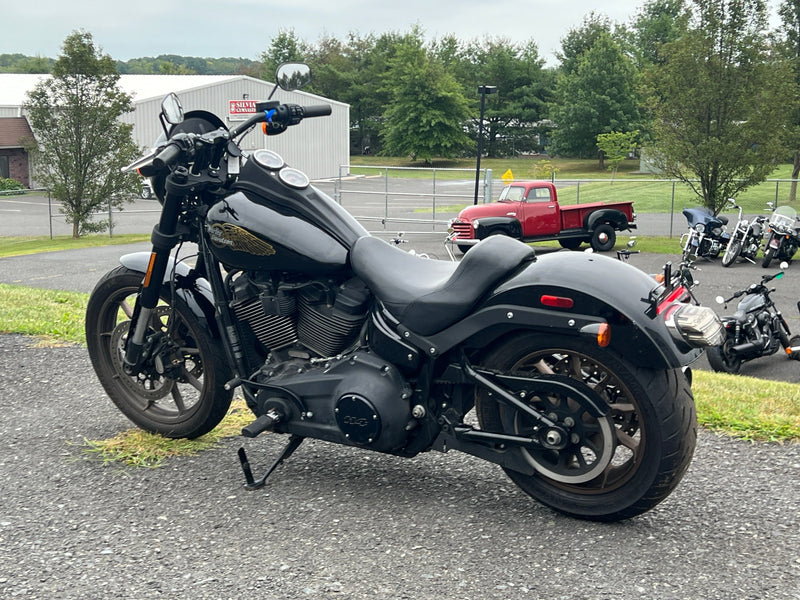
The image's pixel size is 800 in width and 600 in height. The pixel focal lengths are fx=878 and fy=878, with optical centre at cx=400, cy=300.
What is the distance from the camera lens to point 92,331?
495 cm

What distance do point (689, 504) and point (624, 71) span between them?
197 feet

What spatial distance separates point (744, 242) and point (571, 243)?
468 centimetres

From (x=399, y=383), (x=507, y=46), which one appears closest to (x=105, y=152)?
(x=399, y=383)

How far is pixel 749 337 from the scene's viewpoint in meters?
10.2

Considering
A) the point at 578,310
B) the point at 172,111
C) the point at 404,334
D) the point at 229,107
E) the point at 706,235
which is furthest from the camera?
the point at 229,107

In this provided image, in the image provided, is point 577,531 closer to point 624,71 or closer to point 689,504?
point 689,504

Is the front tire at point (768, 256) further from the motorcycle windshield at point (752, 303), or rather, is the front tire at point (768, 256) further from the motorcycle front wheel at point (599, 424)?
the motorcycle front wheel at point (599, 424)

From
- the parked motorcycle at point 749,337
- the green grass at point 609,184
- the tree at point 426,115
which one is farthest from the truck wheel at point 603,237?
the tree at point 426,115

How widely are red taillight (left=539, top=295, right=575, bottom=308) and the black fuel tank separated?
3.10 feet

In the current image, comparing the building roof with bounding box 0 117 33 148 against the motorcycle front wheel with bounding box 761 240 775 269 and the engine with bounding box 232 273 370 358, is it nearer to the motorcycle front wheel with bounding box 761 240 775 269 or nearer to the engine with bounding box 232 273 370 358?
the motorcycle front wheel with bounding box 761 240 775 269

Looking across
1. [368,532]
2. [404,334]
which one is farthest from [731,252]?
[368,532]

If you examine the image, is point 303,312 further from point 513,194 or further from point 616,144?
point 616,144

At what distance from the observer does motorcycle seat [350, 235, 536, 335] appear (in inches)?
143

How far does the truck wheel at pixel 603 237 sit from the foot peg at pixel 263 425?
17.9 meters
